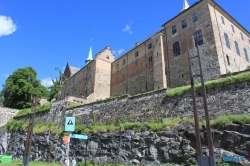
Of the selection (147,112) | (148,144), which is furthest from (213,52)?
(148,144)

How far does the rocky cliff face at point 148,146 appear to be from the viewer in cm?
1347

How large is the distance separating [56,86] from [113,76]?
478 inches

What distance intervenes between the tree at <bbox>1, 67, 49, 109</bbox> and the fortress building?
12.3 m

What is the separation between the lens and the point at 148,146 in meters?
17.0

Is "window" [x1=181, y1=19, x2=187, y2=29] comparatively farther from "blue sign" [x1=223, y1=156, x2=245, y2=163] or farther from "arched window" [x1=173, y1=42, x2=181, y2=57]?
"blue sign" [x1=223, y1=156, x2=245, y2=163]

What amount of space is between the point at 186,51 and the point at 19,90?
3215 cm

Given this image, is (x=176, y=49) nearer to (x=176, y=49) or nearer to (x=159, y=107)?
(x=176, y=49)

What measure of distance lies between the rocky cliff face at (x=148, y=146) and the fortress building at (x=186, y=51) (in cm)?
877

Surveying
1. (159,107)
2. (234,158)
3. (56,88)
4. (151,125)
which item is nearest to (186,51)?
(159,107)

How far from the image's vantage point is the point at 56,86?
41.9 meters

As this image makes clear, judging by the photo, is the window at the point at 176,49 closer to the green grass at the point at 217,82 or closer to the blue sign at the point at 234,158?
the green grass at the point at 217,82

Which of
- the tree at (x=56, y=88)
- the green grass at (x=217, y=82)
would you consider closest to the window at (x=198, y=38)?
the green grass at (x=217, y=82)

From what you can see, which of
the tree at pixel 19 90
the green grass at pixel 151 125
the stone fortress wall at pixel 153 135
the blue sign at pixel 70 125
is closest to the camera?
the blue sign at pixel 70 125

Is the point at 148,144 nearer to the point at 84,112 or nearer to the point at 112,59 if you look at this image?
the point at 84,112
